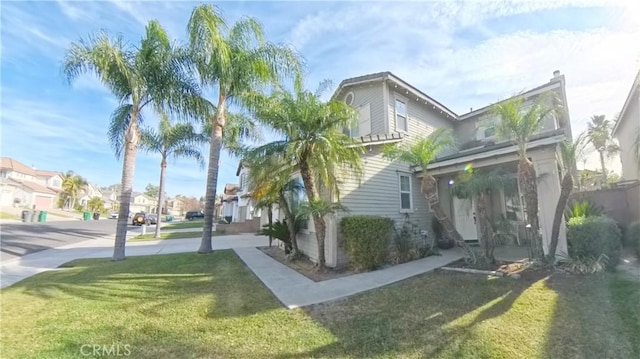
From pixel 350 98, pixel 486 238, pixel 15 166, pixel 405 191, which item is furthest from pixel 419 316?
pixel 15 166

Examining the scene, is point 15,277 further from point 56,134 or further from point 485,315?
Result: point 56,134

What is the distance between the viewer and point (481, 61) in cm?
1040

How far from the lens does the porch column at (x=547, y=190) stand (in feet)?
26.4

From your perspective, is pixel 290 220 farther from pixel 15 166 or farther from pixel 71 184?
pixel 15 166

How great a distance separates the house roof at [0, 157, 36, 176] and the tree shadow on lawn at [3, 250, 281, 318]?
63158 millimetres

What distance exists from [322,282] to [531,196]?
5.75m

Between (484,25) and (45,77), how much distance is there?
16.2m

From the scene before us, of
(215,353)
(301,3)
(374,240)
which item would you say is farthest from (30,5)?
(374,240)

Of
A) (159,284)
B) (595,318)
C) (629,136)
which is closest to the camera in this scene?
(595,318)

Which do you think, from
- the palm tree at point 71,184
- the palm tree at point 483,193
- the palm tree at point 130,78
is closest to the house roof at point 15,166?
the palm tree at point 71,184

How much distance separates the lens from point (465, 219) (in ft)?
40.6

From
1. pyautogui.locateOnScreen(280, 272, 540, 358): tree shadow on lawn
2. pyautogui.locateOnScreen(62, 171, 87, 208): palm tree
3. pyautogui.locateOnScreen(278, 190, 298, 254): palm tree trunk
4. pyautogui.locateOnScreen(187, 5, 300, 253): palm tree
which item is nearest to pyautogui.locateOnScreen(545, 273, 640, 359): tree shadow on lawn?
pyautogui.locateOnScreen(280, 272, 540, 358): tree shadow on lawn

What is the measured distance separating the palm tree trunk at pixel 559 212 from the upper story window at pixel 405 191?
4.88 metres

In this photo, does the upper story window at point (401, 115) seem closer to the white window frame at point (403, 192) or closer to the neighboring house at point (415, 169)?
the neighboring house at point (415, 169)
